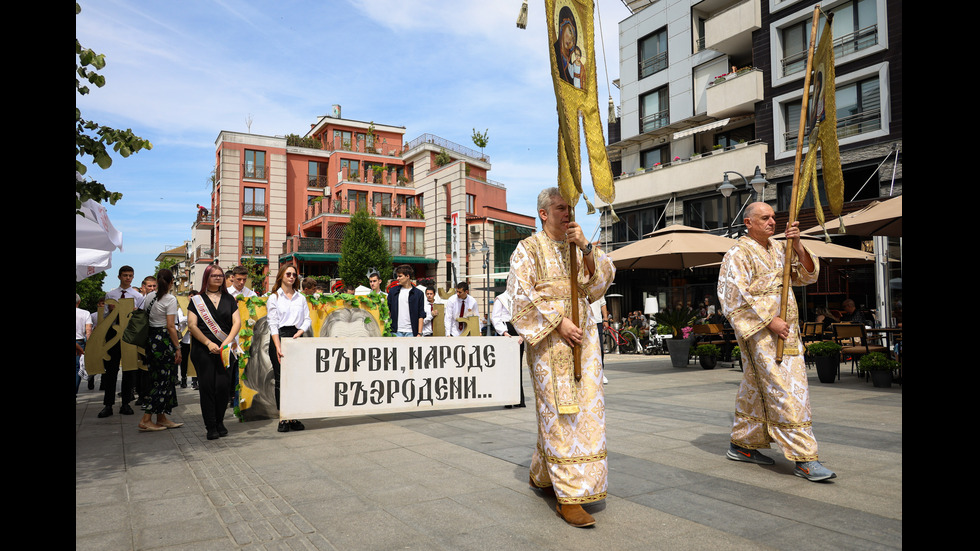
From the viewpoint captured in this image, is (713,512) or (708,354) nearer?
(713,512)

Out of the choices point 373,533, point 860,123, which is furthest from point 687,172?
point 373,533

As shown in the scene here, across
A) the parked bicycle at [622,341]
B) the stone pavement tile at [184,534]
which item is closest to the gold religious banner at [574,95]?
the stone pavement tile at [184,534]

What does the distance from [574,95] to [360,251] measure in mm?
40296

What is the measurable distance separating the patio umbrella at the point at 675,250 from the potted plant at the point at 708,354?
6.56 ft

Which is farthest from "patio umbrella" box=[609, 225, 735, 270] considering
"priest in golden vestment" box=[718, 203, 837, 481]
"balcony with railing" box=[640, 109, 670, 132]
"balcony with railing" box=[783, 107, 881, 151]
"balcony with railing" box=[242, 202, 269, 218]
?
"balcony with railing" box=[242, 202, 269, 218]

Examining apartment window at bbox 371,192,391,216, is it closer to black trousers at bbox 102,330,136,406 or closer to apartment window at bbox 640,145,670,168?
Answer: apartment window at bbox 640,145,670,168

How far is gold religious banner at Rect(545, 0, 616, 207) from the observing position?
13.3ft

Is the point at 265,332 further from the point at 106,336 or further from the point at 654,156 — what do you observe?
the point at 654,156

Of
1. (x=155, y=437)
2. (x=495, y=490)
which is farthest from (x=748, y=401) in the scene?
(x=155, y=437)

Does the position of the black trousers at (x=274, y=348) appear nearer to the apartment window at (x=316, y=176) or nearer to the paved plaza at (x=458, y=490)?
the paved plaza at (x=458, y=490)

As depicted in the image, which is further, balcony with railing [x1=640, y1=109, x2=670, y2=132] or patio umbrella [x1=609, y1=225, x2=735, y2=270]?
balcony with railing [x1=640, y1=109, x2=670, y2=132]

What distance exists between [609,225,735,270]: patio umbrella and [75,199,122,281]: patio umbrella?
9302 millimetres

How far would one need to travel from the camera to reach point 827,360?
10797 mm
